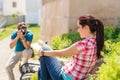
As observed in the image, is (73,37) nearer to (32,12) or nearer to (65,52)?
(65,52)

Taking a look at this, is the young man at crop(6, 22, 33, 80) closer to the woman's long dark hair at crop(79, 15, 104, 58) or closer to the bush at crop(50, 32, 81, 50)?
the bush at crop(50, 32, 81, 50)

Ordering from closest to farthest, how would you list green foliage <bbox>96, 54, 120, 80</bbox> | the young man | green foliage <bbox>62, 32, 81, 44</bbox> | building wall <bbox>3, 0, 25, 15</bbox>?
green foliage <bbox>96, 54, 120, 80</bbox> → the young man → green foliage <bbox>62, 32, 81, 44</bbox> → building wall <bbox>3, 0, 25, 15</bbox>

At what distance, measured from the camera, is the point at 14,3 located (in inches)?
2386

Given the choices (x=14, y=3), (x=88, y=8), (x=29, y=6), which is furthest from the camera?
(x=14, y=3)

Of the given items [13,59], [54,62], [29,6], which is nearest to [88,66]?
[54,62]

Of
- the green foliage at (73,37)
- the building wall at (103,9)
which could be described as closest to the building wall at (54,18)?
the building wall at (103,9)

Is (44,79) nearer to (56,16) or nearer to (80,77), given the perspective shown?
(80,77)

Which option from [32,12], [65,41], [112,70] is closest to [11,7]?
[32,12]

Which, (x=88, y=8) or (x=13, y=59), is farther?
(x=88, y=8)

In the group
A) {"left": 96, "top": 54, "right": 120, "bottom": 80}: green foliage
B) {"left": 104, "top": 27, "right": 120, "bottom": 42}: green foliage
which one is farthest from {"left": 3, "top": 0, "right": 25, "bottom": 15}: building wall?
{"left": 96, "top": 54, "right": 120, "bottom": 80}: green foliage

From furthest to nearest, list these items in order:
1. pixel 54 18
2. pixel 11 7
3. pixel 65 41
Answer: pixel 11 7, pixel 54 18, pixel 65 41

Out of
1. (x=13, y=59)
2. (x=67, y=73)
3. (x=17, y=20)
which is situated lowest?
(x=17, y=20)

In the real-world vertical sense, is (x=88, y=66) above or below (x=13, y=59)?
above

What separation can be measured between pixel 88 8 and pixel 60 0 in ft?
4.66
